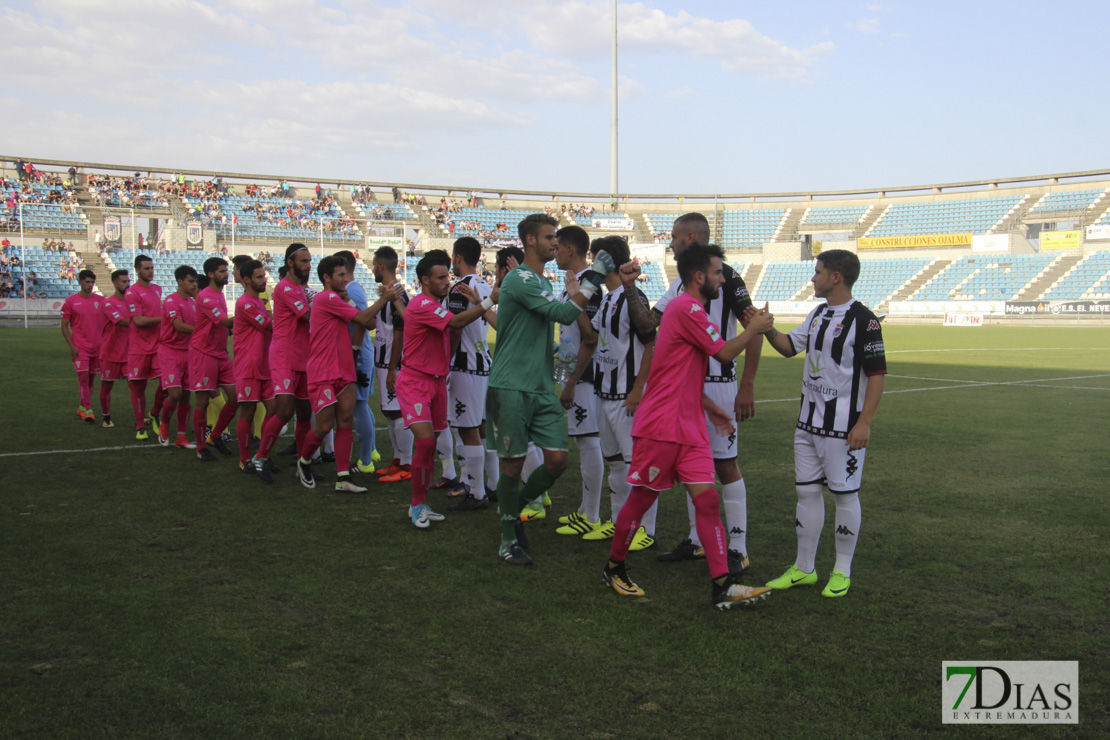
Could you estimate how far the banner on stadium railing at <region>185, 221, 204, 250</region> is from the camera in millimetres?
Answer: 41219

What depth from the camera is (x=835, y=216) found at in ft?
207

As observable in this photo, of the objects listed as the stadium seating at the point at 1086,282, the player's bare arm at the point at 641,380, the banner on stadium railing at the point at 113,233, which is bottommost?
the player's bare arm at the point at 641,380

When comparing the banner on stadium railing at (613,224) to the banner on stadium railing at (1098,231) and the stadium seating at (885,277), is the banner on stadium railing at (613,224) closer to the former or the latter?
the stadium seating at (885,277)

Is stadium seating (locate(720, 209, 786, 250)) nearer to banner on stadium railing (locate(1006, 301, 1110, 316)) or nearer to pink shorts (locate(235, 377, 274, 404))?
banner on stadium railing (locate(1006, 301, 1110, 316))

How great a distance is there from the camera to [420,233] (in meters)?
52.4

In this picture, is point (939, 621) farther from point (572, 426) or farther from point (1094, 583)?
point (572, 426)

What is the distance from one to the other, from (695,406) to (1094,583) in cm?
279

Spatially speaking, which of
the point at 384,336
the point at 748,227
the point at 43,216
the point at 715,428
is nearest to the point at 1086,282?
the point at 748,227

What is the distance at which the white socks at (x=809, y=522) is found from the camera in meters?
4.95

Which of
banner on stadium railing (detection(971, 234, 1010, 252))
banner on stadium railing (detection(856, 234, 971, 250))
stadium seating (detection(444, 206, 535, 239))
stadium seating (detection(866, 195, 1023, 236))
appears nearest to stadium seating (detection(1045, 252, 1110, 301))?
banner on stadium railing (detection(971, 234, 1010, 252))


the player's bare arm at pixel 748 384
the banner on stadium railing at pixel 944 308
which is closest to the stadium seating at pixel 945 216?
the banner on stadium railing at pixel 944 308

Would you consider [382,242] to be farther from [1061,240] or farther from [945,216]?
[1061,240]

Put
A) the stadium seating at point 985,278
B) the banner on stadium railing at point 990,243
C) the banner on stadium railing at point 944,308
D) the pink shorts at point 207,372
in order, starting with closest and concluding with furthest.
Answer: the pink shorts at point 207,372, the banner on stadium railing at point 944,308, the stadium seating at point 985,278, the banner on stadium railing at point 990,243

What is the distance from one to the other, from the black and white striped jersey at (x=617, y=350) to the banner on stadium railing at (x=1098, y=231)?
56.7 metres
